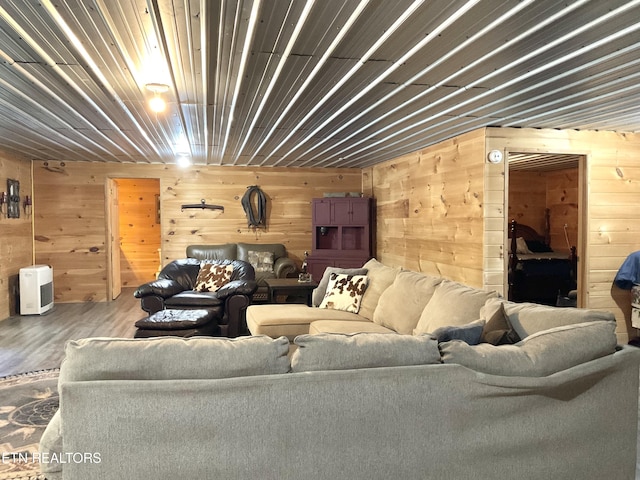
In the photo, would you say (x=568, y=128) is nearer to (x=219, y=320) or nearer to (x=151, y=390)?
(x=219, y=320)

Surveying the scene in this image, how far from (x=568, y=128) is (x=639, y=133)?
0.85m

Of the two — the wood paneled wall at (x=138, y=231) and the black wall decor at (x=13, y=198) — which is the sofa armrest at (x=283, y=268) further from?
the black wall decor at (x=13, y=198)

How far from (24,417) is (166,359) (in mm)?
2036

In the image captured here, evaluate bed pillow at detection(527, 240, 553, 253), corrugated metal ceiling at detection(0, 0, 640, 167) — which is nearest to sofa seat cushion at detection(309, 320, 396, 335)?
corrugated metal ceiling at detection(0, 0, 640, 167)

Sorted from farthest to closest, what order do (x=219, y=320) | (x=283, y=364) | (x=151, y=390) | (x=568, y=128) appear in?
(x=219, y=320), (x=568, y=128), (x=283, y=364), (x=151, y=390)

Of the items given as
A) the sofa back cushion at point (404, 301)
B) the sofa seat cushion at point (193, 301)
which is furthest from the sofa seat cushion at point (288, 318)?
the sofa seat cushion at point (193, 301)

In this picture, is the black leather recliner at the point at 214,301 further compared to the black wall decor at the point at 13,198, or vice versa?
the black wall decor at the point at 13,198

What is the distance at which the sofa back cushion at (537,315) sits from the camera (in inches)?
83.5

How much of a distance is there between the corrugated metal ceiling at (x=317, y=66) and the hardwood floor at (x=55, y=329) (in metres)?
2.17

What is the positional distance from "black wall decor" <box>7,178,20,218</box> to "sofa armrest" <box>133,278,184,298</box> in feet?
8.06

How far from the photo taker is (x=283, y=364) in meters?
1.72

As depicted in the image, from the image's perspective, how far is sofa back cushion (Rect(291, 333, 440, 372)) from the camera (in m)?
1.74

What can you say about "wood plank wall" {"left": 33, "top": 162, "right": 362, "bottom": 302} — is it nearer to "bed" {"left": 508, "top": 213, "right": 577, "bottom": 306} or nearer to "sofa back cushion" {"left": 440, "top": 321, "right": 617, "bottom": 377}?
"bed" {"left": 508, "top": 213, "right": 577, "bottom": 306}

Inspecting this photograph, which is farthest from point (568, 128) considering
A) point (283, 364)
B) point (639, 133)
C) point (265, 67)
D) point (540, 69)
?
point (283, 364)
